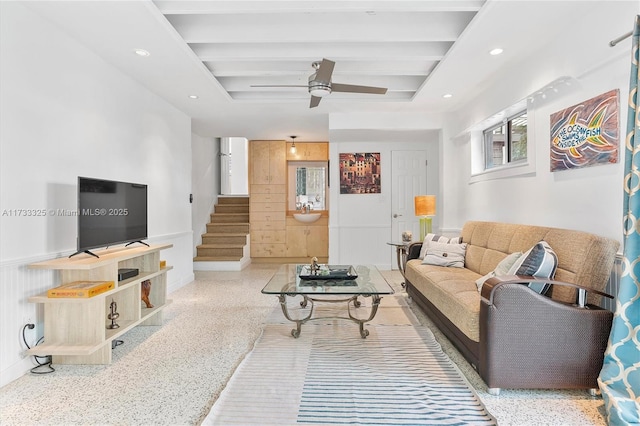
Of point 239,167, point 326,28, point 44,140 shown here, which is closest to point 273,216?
point 239,167

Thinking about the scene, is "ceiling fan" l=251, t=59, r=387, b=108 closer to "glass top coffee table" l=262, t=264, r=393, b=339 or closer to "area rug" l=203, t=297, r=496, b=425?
A: "glass top coffee table" l=262, t=264, r=393, b=339

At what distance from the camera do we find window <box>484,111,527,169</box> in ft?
11.9

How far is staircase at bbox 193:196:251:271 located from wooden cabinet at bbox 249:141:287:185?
101 cm

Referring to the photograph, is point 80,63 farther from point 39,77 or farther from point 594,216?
point 594,216

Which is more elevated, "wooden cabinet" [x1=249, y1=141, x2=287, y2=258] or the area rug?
"wooden cabinet" [x1=249, y1=141, x2=287, y2=258]

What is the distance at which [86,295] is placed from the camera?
2.37 m

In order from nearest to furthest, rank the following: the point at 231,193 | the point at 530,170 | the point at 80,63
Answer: the point at 80,63
the point at 530,170
the point at 231,193

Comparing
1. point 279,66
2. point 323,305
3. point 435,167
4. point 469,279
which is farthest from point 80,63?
point 435,167

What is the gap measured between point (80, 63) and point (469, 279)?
3757mm

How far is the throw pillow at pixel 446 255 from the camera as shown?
12.4ft

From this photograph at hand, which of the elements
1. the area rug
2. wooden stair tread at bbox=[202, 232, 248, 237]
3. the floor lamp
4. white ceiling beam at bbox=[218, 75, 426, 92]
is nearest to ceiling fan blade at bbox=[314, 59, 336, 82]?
white ceiling beam at bbox=[218, 75, 426, 92]

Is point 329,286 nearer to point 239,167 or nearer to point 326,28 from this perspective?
point 326,28

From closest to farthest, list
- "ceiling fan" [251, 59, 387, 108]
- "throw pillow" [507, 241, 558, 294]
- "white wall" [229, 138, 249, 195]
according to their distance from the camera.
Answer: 1. "throw pillow" [507, 241, 558, 294]
2. "ceiling fan" [251, 59, 387, 108]
3. "white wall" [229, 138, 249, 195]

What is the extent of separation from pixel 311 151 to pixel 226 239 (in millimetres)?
2504
